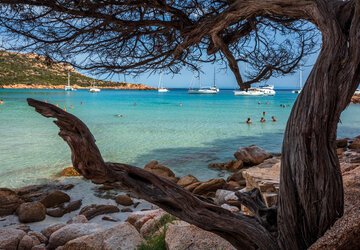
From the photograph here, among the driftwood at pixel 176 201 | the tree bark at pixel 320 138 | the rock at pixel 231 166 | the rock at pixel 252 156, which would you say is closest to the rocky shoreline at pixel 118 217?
the tree bark at pixel 320 138

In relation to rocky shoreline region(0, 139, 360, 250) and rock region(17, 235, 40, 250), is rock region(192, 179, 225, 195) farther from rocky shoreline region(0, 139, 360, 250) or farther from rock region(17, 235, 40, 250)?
rock region(17, 235, 40, 250)

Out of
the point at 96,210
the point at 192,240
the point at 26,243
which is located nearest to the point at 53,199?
the point at 96,210

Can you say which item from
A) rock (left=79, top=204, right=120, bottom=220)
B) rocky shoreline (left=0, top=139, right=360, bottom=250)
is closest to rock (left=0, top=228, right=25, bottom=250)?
rocky shoreline (left=0, top=139, right=360, bottom=250)

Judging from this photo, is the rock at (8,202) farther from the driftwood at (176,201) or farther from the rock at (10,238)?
the driftwood at (176,201)

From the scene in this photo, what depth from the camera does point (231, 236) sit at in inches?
76.1

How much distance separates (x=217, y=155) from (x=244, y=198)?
9.39 meters

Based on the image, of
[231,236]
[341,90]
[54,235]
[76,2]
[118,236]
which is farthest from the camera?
[54,235]

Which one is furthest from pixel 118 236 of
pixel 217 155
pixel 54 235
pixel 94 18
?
pixel 217 155

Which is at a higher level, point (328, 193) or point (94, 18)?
point (94, 18)

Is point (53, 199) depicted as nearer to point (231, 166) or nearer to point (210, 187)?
point (210, 187)

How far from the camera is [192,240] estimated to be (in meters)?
2.88

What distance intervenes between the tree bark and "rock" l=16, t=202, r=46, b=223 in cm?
481

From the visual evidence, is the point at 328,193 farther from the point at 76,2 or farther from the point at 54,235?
the point at 54,235

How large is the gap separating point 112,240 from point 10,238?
1.47m
